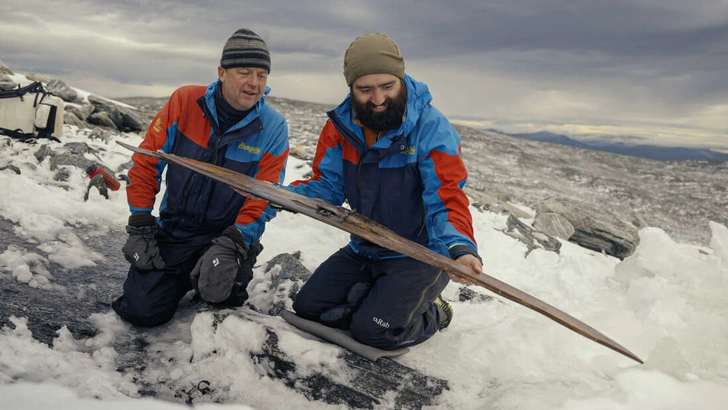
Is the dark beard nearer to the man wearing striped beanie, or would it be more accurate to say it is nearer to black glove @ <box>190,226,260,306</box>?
the man wearing striped beanie

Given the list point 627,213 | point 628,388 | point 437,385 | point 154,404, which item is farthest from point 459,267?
point 627,213

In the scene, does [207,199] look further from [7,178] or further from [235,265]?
[7,178]

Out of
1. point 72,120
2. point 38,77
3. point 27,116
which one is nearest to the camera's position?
point 27,116

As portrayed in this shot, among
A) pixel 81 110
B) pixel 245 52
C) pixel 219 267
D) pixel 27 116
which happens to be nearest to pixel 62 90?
pixel 81 110

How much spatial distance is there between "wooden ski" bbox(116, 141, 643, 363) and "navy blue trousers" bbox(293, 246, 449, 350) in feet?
2.06

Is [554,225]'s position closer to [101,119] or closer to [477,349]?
[477,349]

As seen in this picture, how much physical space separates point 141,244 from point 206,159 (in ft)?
2.81

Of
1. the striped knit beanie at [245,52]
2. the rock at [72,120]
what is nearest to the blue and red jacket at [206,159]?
the striped knit beanie at [245,52]

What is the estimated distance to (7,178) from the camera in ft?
19.3

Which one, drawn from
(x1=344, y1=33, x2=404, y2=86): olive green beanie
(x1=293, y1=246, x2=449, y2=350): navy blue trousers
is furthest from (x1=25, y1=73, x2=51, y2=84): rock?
(x1=344, y1=33, x2=404, y2=86): olive green beanie

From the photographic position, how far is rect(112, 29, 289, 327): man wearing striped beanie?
3.88 metres

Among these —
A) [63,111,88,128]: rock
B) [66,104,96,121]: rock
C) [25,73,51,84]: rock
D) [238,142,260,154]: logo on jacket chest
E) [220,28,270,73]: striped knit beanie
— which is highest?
[220,28,270,73]: striped knit beanie

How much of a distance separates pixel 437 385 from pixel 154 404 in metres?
1.77

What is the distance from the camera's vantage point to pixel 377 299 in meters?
3.78
